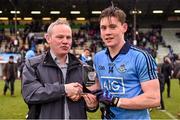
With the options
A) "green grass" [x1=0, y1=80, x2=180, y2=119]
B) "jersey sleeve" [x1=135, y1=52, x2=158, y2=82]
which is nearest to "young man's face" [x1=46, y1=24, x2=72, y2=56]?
"jersey sleeve" [x1=135, y1=52, x2=158, y2=82]

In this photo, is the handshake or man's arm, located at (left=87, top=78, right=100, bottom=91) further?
man's arm, located at (left=87, top=78, right=100, bottom=91)

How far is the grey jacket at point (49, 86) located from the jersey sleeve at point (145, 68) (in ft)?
1.65

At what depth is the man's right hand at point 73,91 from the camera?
3.73m

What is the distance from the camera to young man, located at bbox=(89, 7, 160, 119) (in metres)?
3.71

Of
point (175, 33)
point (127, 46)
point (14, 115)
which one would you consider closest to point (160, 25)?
point (175, 33)

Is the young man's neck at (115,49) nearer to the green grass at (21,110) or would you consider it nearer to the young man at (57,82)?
the young man at (57,82)

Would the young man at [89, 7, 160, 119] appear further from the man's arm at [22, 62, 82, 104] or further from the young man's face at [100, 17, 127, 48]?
the man's arm at [22, 62, 82, 104]

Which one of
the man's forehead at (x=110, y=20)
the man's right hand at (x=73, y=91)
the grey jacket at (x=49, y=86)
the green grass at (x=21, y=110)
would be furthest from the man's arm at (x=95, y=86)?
the green grass at (x=21, y=110)

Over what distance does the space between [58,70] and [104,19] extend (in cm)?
57

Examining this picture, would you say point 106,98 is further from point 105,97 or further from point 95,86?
point 95,86

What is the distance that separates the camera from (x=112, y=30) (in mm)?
3838

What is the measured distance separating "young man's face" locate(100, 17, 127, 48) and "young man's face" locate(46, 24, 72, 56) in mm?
300

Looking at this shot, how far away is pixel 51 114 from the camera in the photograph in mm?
3801

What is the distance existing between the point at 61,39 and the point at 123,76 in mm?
594
